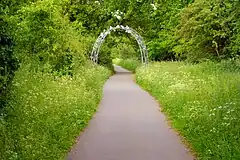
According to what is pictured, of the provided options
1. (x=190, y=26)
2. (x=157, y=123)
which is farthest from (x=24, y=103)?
(x=190, y=26)

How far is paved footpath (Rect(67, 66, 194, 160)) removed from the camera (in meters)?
8.50

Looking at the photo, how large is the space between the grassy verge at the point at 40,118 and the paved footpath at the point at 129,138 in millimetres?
366

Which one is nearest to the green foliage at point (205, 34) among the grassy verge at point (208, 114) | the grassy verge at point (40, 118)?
the grassy verge at point (208, 114)

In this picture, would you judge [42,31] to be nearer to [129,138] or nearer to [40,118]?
[40,118]

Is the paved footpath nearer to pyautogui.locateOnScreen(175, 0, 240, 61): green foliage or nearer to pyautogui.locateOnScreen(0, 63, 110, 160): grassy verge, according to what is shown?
pyautogui.locateOnScreen(0, 63, 110, 160): grassy verge

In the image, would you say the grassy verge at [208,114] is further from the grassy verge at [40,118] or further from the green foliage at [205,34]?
the green foliage at [205,34]

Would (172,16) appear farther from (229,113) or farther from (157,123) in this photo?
(229,113)

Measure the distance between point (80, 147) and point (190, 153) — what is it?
2.37 m

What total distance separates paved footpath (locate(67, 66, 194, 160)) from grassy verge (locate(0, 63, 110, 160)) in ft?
1.20

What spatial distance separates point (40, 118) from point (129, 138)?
7.18 feet

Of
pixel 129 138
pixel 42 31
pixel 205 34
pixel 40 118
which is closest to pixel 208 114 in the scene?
pixel 129 138

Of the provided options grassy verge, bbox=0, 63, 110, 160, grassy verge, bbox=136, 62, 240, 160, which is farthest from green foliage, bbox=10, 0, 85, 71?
grassy verge, bbox=136, 62, 240, 160

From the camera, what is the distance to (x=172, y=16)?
3738 centimetres

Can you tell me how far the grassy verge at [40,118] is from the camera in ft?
23.6
